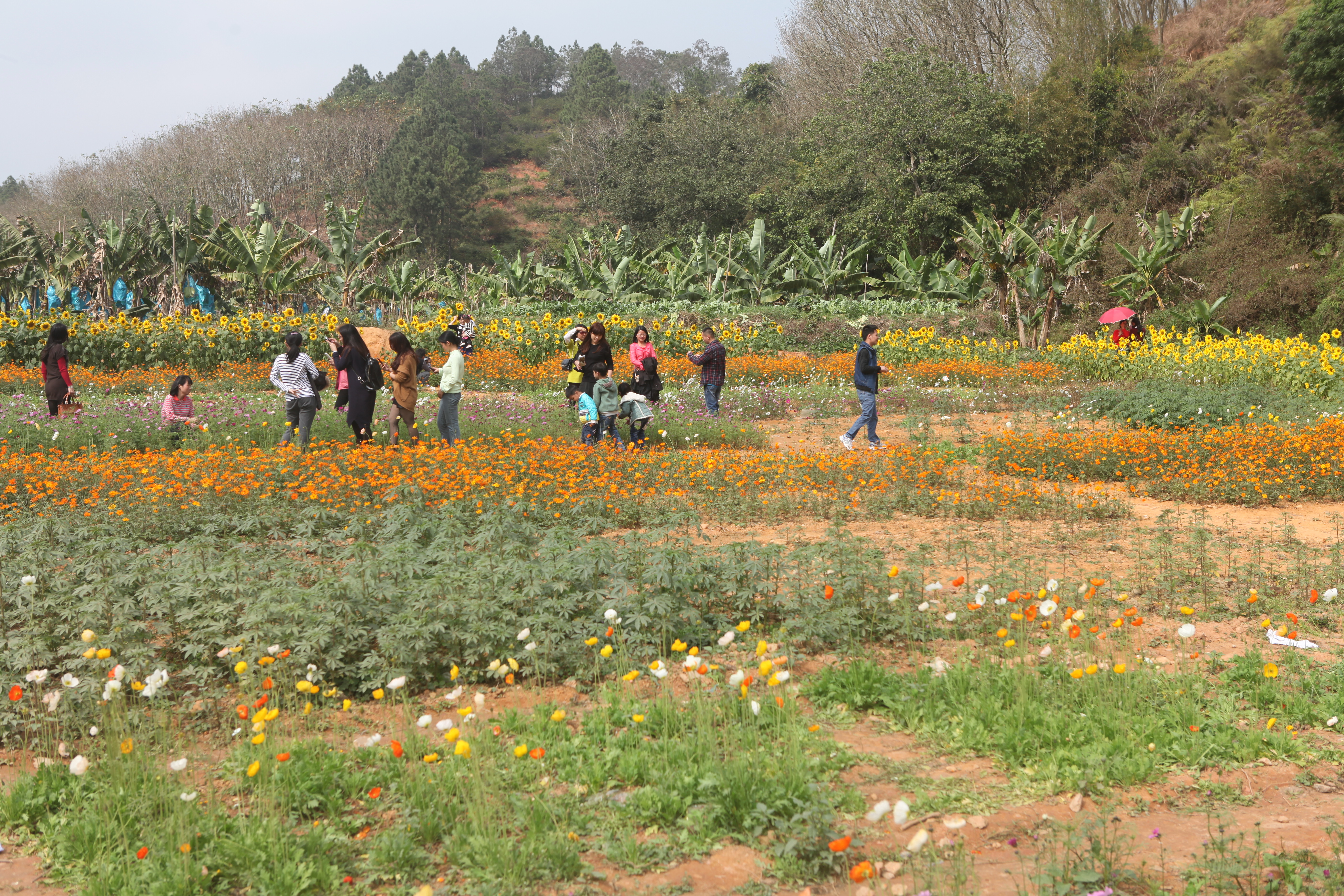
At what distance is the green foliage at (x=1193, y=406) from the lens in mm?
11289

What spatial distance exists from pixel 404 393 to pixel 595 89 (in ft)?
210

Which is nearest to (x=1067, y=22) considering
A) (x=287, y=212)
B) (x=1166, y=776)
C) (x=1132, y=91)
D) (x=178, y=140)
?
(x=1132, y=91)

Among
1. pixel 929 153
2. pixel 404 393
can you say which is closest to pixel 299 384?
pixel 404 393

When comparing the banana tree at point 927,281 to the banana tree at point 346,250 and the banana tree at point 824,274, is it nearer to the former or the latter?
the banana tree at point 824,274

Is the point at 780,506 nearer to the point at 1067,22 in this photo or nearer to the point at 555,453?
the point at 555,453

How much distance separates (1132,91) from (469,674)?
33.4 meters

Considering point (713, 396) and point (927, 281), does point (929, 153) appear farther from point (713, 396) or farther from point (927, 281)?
point (713, 396)

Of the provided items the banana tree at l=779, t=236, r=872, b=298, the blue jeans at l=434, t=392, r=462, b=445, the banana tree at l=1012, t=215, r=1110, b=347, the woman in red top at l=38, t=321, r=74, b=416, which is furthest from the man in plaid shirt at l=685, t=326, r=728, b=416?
the banana tree at l=779, t=236, r=872, b=298

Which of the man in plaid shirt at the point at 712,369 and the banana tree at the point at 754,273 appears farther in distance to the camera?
the banana tree at the point at 754,273

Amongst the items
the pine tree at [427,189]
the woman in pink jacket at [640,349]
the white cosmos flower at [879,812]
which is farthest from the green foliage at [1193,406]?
the pine tree at [427,189]

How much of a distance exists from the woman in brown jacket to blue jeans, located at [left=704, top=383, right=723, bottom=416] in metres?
4.65

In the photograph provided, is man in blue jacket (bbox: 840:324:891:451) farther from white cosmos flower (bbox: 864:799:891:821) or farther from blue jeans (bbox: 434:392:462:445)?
white cosmos flower (bbox: 864:799:891:821)

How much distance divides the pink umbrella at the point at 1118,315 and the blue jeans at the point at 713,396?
31.4 ft

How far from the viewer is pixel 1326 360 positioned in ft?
43.9
